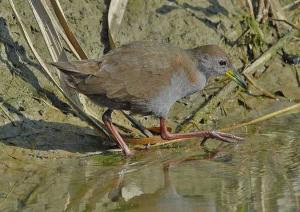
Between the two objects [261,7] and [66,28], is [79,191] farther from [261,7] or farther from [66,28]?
[261,7]

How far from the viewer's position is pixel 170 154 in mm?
7223

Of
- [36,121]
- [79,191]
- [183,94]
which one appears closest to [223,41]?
[183,94]

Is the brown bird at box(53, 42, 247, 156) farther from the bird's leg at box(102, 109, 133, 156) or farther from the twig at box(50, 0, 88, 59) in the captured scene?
the twig at box(50, 0, 88, 59)

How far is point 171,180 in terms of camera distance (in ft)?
20.6

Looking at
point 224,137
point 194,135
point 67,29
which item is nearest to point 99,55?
point 67,29

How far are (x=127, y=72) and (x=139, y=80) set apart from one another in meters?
0.13

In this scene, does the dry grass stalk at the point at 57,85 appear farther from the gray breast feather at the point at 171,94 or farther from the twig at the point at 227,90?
the twig at the point at 227,90

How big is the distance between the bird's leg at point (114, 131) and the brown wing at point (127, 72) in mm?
456

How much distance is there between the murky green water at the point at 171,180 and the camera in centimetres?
560

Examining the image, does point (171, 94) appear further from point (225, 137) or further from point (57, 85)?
point (57, 85)

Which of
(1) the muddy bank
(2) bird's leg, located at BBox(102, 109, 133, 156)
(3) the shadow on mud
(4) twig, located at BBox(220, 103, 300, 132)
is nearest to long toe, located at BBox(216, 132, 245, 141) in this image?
(4) twig, located at BBox(220, 103, 300, 132)

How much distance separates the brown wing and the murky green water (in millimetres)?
→ 638

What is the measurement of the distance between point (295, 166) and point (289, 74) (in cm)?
274

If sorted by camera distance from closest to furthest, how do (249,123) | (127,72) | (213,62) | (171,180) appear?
(171,180) → (127,72) → (213,62) → (249,123)
